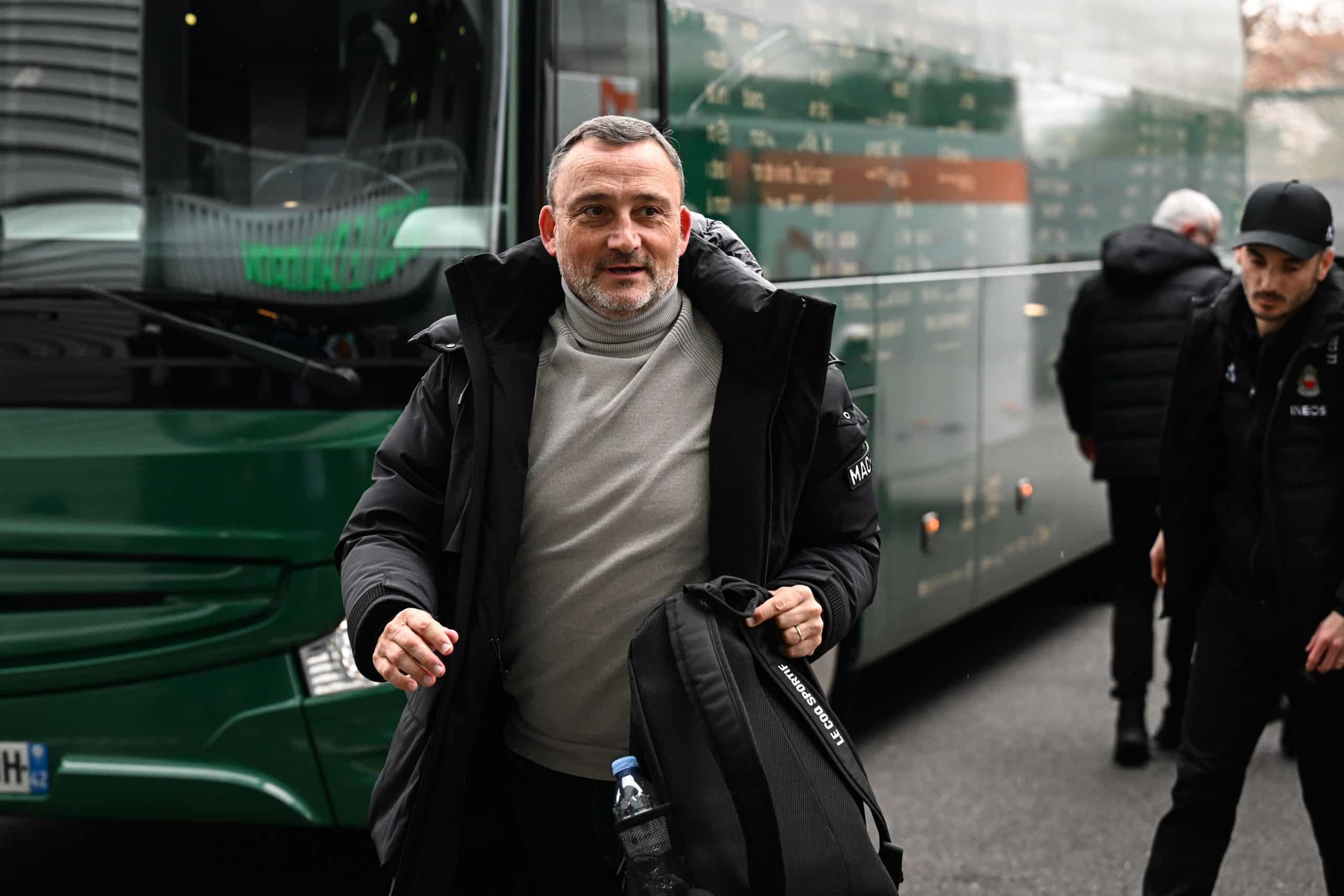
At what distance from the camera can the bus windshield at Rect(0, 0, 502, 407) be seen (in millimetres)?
4574

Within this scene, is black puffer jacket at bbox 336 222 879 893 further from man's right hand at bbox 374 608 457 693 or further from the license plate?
the license plate

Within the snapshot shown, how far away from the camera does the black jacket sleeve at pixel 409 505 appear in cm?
289

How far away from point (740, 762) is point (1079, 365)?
484 centimetres

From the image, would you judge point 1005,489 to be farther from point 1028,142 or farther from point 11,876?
point 11,876

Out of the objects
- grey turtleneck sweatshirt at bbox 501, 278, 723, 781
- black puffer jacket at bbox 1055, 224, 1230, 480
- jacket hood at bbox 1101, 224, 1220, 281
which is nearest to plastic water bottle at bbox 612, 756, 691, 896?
grey turtleneck sweatshirt at bbox 501, 278, 723, 781

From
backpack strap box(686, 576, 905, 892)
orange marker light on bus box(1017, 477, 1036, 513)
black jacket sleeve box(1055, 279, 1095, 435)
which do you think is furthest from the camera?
orange marker light on bus box(1017, 477, 1036, 513)

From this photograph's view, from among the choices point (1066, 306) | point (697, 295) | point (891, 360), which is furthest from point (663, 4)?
point (1066, 306)

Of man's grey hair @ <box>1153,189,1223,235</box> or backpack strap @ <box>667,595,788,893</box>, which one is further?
man's grey hair @ <box>1153,189,1223,235</box>

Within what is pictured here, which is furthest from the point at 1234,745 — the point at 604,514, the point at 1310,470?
the point at 604,514

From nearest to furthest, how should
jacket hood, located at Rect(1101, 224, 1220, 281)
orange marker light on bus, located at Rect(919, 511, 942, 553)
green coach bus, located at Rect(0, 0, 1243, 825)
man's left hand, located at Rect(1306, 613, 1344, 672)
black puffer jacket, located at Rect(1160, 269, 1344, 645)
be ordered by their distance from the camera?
man's left hand, located at Rect(1306, 613, 1344, 672) < black puffer jacket, located at Rect(1160, 269, 1344, 645) < green coach bus, located at Rect(0, 0, 1243, 825) < orange marker light on bus, located at Rect(919, 511, 942, 553) < jacket hood, located at Rect(1101, 224, 1220, 281)

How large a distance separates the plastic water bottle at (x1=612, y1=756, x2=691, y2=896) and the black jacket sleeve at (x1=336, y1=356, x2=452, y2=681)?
50 cm

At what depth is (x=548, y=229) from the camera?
3084 millimetres

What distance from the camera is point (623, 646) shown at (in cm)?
294

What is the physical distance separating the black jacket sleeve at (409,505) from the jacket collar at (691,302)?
0.11m
